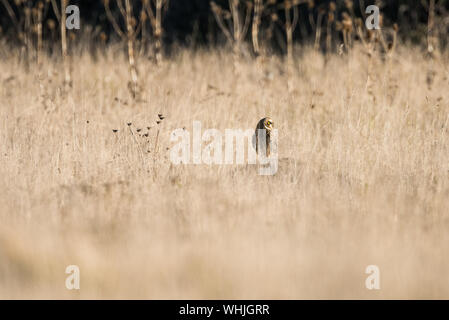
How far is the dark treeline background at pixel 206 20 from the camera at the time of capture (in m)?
8.11

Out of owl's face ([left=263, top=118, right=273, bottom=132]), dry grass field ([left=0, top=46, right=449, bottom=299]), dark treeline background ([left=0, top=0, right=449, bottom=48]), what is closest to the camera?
dry grass field ([left=0, top=46, right=449, bottom=299])

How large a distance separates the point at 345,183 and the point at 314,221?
26.6 inches

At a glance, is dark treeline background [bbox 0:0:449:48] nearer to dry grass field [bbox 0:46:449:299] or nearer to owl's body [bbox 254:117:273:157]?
dry grass field [bbox 0:46:449:299]

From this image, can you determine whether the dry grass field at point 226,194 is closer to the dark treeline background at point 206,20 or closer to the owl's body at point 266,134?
the owl's body at point 266,134

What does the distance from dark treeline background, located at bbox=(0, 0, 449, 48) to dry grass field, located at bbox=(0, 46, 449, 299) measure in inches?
91.0

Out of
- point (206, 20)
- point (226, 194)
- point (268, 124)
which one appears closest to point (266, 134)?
point (268, 124)

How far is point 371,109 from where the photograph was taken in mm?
4887

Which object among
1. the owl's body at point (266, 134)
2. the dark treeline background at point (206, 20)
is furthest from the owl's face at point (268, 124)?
the dark treeline background at point (206, 20)

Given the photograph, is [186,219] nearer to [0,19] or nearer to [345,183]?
[345,183]

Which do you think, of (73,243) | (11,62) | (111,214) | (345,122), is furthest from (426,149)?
(11,62)

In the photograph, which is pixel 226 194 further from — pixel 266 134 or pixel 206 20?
pixel 206 20

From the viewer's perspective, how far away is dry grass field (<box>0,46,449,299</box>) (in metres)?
2.64

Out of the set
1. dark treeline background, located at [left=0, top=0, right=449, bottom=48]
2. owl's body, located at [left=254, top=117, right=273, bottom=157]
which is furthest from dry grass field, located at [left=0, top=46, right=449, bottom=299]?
dark treeline background, located at [left=0, top=0, right=449, bottom=48]

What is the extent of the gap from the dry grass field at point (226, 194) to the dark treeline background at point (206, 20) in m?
2.31
